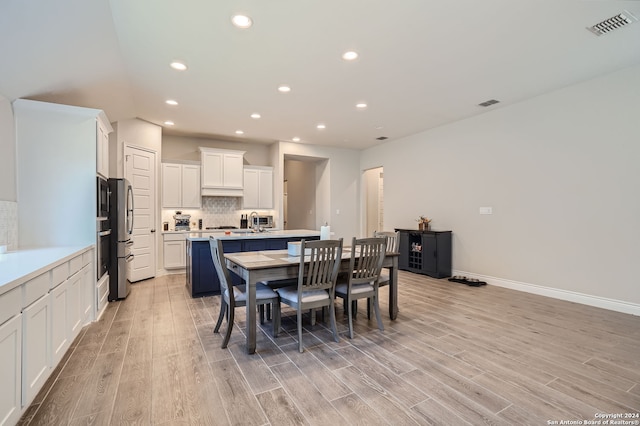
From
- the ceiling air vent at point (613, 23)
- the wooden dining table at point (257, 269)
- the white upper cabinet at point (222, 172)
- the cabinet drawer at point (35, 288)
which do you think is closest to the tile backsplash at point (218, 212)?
the white upper cabinet at point (222, 172)

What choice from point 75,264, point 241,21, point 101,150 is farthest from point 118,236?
point 241,21

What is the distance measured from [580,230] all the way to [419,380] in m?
3.49

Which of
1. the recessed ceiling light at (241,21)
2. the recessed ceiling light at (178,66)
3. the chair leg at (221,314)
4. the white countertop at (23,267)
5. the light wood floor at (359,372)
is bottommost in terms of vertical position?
the light wood floor at (359,372)

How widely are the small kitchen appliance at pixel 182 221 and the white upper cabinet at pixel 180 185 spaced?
246 millimetres

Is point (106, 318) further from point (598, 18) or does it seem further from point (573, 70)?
point (573, 70)

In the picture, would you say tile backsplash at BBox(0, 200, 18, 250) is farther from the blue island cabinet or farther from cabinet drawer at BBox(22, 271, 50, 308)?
the blue island cabinet

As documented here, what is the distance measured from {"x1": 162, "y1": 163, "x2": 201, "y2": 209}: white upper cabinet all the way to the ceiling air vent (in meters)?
6.39

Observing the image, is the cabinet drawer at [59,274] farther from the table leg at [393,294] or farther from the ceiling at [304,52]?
the table leg at [393,294]

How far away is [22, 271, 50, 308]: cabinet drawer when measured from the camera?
1733 mm

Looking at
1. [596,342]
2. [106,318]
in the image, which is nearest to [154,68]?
[106,318]

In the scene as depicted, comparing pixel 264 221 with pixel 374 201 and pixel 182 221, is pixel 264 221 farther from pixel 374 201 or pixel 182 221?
pixel 374 201

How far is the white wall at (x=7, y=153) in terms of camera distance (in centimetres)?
286

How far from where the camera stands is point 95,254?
3340mm

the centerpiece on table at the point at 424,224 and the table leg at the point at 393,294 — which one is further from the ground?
the centerpiece on table at the point at 424,224
